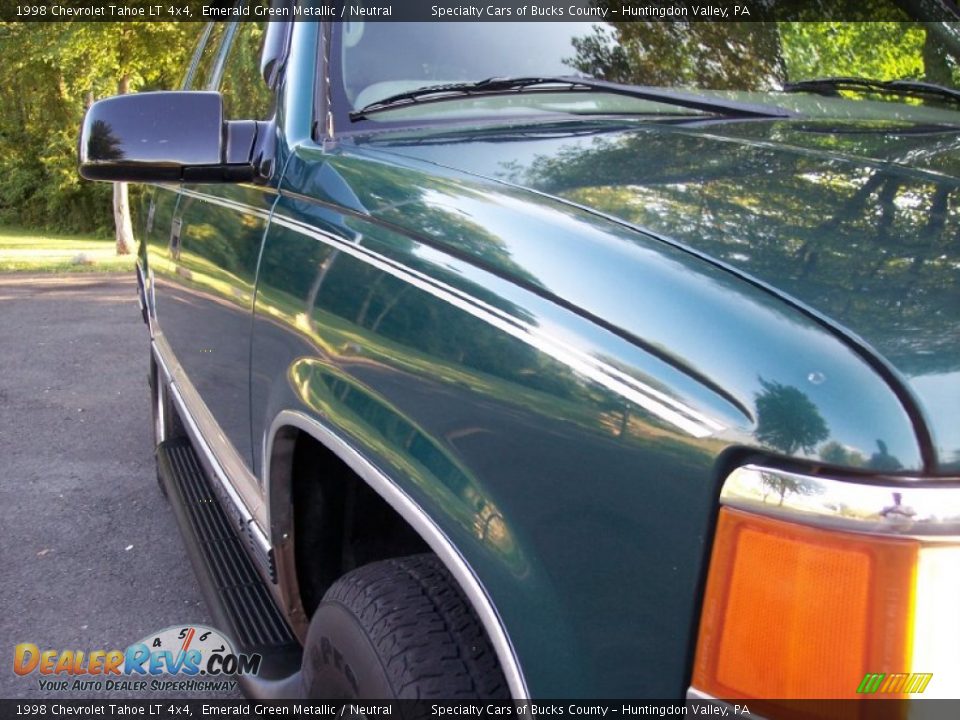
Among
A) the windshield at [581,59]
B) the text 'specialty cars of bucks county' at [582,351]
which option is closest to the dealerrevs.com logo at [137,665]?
the text 'specialty cars of bucks county' at [582,351]

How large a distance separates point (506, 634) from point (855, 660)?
16.8 inches

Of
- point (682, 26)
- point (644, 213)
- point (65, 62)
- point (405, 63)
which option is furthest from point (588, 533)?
point (65, 62)

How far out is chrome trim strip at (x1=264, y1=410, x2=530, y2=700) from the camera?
116 centimetres

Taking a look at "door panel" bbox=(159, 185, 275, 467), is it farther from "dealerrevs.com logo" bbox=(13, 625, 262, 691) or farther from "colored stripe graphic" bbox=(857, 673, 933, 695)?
"colored stripe graphic" bbox=(857, 673, 933, 695)

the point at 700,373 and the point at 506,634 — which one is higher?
the point at 700,373

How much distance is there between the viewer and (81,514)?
12.8 feet

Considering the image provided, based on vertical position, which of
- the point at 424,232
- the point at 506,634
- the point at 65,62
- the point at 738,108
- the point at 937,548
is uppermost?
the point at 65,62

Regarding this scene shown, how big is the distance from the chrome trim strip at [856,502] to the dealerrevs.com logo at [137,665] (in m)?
1.85

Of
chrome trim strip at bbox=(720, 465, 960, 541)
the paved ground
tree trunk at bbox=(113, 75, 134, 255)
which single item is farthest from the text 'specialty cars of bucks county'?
tree trunk at bbox=(113, 75, 134, 255)

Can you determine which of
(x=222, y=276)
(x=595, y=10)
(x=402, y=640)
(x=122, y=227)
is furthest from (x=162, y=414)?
(x=122, y=227)

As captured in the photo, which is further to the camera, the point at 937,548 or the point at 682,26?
the point at 682,26

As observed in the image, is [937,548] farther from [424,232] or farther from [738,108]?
[738,108]

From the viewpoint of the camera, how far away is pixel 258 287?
6.46 feet

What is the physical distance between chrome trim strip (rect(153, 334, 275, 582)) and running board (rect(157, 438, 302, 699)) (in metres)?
0.12
